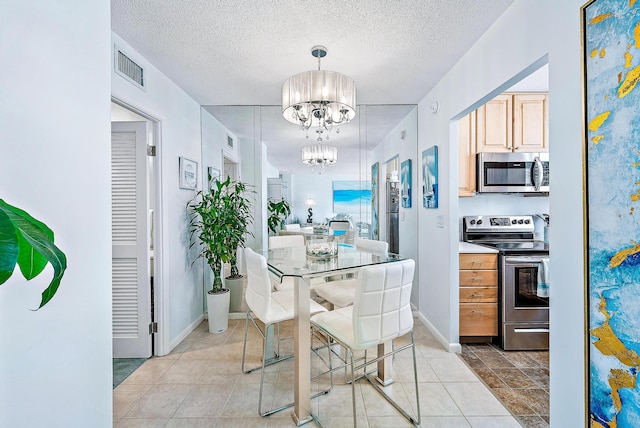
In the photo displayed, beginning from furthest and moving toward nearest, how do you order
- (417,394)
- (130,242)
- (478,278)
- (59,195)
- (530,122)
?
(530,122) → (478,278) → (130,242) → (417,394) → (59,195)

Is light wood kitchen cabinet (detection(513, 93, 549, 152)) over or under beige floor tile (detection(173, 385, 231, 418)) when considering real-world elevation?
over

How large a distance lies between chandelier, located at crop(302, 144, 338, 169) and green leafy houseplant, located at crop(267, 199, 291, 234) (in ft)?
2.10

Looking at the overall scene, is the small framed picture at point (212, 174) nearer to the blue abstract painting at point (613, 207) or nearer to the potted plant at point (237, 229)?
the potted plant at point (237, 229)

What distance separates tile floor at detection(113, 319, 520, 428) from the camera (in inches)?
69.4

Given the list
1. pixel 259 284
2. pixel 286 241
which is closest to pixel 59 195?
pixel 259 284

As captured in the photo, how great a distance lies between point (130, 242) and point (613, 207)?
3.14m

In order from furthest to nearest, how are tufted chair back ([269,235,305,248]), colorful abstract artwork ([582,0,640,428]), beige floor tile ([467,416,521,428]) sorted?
tufted chair back ([269,235,305,248]), beige floor tile ([467,416,521,428]), colorful abstract artwork ([582,0,640,428])

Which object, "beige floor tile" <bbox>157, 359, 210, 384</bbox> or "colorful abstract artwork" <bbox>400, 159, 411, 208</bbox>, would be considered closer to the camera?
"beige floor tile" <bbox>157, 359, 210, 384</bbox>

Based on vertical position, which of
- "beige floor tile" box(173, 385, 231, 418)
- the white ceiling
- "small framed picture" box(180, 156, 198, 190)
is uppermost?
the white ceiling

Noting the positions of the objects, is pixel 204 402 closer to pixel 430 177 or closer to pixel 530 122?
pixel 430 177

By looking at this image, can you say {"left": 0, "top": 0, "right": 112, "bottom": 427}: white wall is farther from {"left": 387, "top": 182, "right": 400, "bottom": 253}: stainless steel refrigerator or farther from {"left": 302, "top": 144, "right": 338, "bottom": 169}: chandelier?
{"left": 387, "top": 182, "right": 400, "bottom": 253}: stainless steel refrigerator

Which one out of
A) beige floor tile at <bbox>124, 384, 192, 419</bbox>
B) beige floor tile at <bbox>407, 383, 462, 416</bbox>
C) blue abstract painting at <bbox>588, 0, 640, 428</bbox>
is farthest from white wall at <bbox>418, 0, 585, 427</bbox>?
beige floor tile at <bbox>124, 384, 192, 419</bbox>

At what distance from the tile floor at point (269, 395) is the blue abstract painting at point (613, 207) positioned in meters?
0.86

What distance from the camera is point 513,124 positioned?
9.44ft
